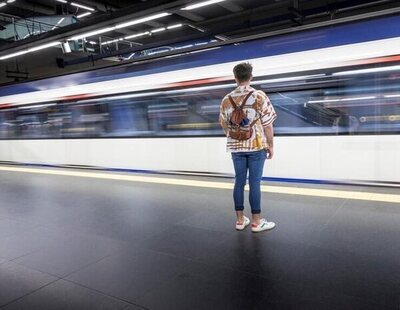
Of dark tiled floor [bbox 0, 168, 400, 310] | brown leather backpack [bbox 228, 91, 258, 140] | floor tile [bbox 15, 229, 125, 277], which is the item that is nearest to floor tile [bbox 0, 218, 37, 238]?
dark tiled floor [bbox 0, 168, 400, 310]

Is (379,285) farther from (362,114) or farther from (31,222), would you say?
(31,222)

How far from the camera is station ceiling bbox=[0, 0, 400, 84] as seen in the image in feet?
17.6

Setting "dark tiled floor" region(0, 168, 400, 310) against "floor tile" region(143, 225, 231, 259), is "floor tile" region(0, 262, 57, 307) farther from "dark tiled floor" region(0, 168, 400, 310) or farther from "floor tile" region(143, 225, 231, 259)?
"floor tile" region(143, 225, 231, 259)

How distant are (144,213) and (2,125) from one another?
271 inches

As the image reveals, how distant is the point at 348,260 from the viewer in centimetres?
230

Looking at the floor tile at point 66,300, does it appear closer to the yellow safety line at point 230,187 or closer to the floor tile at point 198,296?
the floor tile at point 198,296

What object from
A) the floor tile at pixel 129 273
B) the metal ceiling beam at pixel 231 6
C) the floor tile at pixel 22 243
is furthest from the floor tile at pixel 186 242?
the metal ceiling beam at pixel 231 6

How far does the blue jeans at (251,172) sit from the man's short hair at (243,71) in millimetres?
609

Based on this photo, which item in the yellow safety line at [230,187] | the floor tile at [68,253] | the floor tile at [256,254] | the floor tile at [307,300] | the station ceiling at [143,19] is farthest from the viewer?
the station ceiling at [143,19]

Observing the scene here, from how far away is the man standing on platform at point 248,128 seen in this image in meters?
2.72

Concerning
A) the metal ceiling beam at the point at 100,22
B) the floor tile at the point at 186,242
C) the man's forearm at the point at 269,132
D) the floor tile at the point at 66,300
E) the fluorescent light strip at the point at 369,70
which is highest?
the metal ceiling beam at the point at 100,22

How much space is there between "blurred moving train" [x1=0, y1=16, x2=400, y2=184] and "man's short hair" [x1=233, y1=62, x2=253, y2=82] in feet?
6.27

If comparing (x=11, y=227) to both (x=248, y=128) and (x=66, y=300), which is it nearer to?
(x=66, y=300)

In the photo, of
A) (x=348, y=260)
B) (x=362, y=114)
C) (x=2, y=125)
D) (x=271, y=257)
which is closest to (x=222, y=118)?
(x=271, y=257)
